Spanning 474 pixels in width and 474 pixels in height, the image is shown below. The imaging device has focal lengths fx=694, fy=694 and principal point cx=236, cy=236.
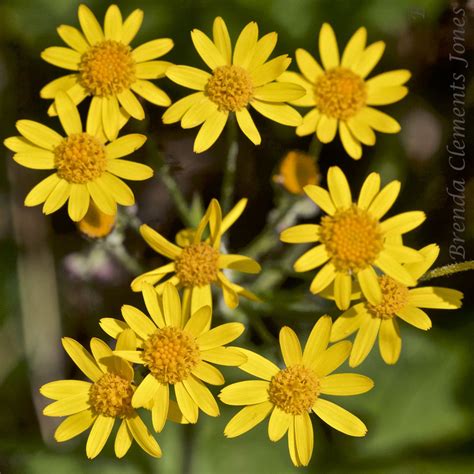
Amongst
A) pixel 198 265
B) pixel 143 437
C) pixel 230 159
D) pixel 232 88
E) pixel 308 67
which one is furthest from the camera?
pixel 308 67

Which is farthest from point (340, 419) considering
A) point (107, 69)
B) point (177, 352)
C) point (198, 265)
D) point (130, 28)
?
point (130, 28)

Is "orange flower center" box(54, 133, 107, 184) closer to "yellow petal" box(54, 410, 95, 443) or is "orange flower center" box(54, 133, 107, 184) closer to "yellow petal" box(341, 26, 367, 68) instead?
"yellow petal" box(54, 410, 95, 443)

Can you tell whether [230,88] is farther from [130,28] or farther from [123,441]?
[123,441]

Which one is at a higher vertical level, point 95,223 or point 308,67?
point 308,67

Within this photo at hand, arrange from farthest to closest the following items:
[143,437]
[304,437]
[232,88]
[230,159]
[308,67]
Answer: [308,67], [230,159], [232,88], [304,437], [143,437]

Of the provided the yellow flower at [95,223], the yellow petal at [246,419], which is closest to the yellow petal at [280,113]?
the yellow flower at [95,223]

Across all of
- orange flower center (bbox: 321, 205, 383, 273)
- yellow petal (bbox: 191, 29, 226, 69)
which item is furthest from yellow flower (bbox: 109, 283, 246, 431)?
yellow petal (bbox: 191, 29, 226, 69)

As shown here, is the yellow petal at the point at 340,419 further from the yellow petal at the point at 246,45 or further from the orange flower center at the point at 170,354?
the yellow petal at the point at 246,45

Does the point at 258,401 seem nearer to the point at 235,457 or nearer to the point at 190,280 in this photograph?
the point at 190,280
